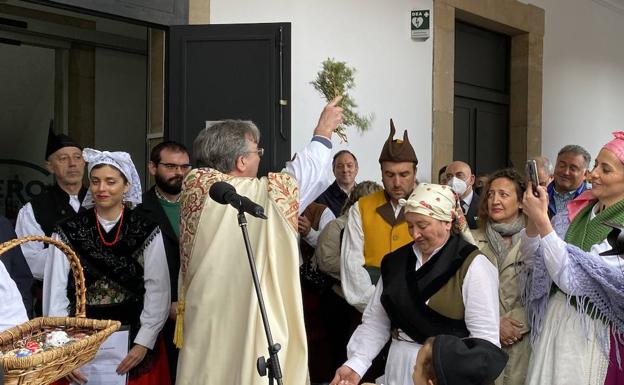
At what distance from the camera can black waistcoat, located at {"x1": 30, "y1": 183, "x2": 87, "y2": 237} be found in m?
4.36

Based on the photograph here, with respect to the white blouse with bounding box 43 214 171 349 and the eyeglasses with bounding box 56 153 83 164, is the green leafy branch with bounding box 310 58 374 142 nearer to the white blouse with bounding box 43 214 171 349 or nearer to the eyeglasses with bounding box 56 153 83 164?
the eyeglasses with bounding box 56 153 83 164

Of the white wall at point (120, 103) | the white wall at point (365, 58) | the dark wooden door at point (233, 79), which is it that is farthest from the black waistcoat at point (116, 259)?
the white wall at point (120, 103)

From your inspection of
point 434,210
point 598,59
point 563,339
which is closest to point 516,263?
point 563,339

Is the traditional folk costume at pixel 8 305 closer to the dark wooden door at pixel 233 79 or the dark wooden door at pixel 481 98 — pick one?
the dark wooden door at pixel 233 79

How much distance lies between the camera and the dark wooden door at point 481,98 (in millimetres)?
9391

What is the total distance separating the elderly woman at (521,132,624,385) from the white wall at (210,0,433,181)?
3986 mm

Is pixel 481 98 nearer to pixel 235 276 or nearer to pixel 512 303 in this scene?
pixel 512 303

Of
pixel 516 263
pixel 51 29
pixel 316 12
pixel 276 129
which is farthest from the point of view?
pixel 51 29

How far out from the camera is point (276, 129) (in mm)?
6109

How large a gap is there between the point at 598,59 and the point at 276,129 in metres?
7.10

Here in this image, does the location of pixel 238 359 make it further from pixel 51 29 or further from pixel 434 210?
pixel 51 29

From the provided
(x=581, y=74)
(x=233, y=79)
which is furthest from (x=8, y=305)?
(x=581, y=74)

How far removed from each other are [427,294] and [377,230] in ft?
3.76

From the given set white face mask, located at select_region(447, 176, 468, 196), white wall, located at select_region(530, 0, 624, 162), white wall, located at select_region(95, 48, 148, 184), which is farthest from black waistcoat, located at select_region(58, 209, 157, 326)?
white wall, located at select_region(530, 0, 624, 162)
